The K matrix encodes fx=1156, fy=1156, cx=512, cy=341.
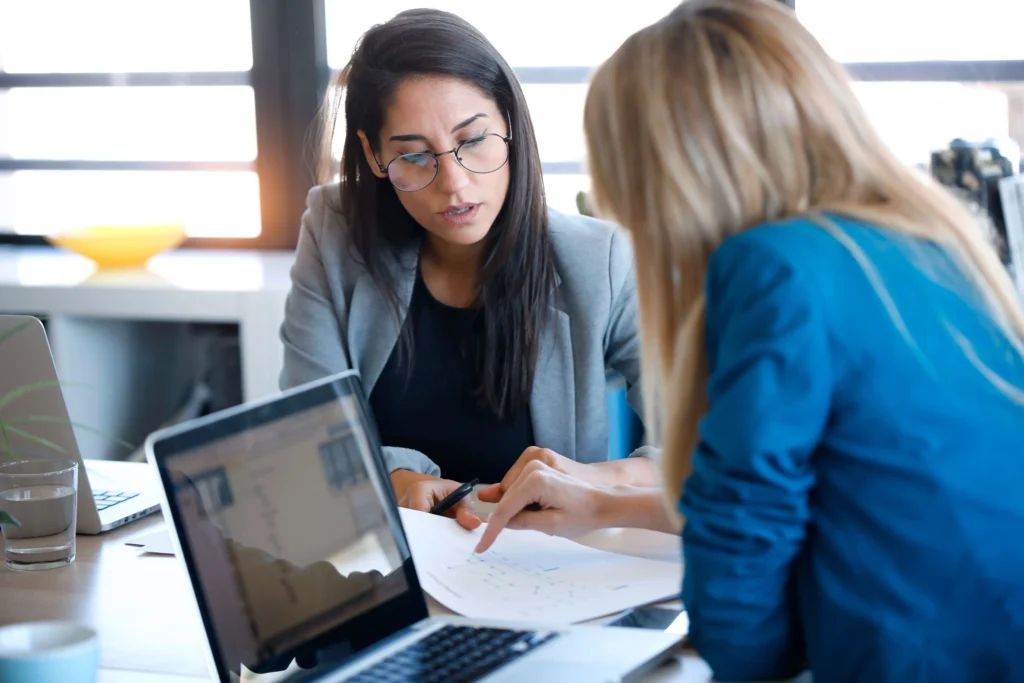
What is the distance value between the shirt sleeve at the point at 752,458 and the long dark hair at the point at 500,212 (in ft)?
2.84

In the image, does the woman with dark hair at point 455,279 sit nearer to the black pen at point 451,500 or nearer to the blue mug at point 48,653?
the black pen at point 451,500

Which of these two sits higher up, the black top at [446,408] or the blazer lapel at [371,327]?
the blazer lapel at [371,327]

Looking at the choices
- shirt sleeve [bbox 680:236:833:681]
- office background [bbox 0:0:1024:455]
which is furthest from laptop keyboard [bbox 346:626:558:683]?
office background [bbox 0:0:1024:455]

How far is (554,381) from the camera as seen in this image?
172 centimetres

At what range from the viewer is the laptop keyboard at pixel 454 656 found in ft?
2.93

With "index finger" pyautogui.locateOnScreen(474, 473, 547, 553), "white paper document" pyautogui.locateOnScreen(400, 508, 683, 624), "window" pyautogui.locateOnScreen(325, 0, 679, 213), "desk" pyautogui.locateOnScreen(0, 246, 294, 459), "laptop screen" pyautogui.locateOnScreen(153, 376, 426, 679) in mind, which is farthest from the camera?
"window" pyautogui.locateOnScreen(325, 0, 679, 213)

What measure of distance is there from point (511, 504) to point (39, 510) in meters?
0.50

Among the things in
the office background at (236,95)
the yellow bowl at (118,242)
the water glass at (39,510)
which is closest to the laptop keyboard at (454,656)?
the water glass at (39,510)

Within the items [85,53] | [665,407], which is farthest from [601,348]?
[85,53]

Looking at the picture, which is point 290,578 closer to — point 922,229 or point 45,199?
point 922,229

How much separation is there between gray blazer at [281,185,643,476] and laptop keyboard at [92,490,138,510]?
33cm

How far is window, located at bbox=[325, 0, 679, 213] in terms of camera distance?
110 inches

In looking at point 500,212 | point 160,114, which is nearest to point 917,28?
point 500,212

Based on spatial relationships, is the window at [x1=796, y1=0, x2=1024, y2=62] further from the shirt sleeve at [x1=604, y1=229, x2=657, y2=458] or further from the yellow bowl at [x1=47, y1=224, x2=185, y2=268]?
the yellow bowl at [x1=47, y1=224, x2=185, y2=268]
